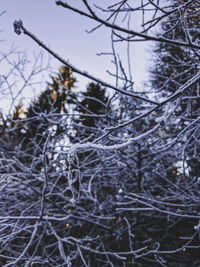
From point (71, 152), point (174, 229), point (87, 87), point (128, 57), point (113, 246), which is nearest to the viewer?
point (71, 152)

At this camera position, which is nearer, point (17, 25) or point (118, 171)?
point (17, 25)

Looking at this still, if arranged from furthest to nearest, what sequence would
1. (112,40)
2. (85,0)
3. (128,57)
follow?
(128,57) < (112,40) < (85,0)

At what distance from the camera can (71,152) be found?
2.60 feet

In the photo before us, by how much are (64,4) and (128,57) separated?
1.18 m

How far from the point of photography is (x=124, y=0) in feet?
5.90

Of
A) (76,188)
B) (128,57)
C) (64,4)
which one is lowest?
(76,188)

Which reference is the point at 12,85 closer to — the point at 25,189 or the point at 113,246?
the point at 25,189

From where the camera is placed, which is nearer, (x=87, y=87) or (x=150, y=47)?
(x=150, y=47)

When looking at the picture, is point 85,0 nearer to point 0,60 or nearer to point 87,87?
point 0,60

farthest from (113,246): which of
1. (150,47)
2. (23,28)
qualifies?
(150,47)

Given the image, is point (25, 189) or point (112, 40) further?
point (25, 189)

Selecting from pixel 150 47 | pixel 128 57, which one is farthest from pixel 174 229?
pixel 150 47

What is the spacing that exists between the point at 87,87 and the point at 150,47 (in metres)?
5.65

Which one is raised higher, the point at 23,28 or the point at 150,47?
the point at 150,47
